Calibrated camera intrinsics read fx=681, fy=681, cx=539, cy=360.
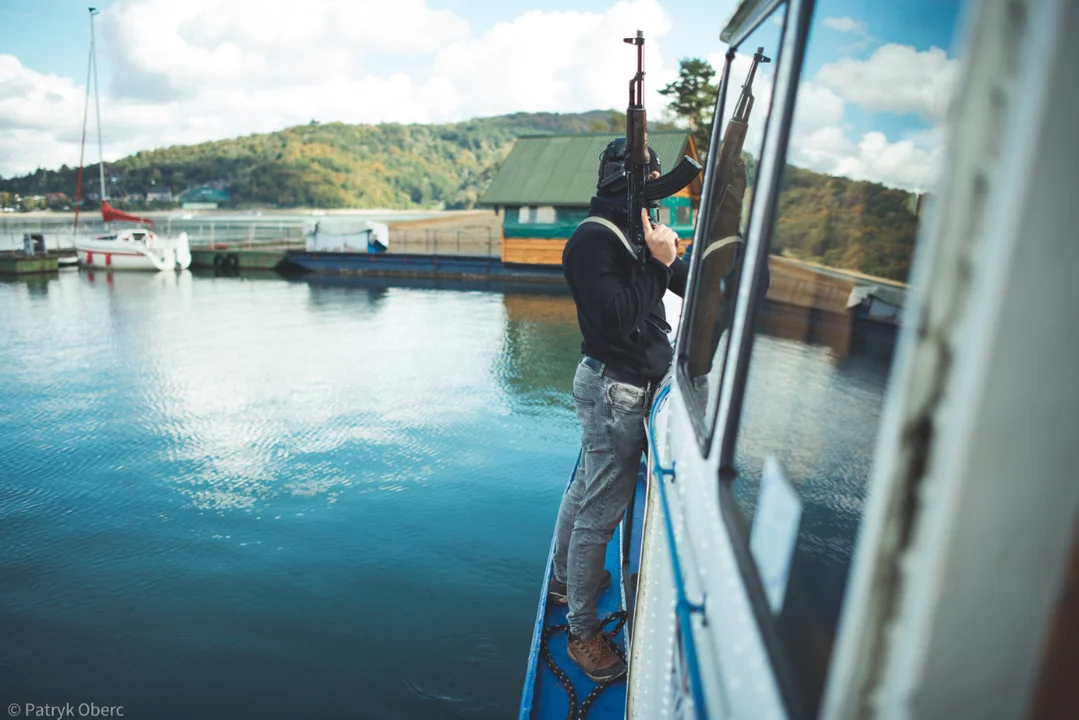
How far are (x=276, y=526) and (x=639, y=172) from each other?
3.75m

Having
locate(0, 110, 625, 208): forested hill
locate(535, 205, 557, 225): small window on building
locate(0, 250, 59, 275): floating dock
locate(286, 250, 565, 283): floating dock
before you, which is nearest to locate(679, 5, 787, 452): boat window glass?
locate(286, 250, 565, 283): floating dock

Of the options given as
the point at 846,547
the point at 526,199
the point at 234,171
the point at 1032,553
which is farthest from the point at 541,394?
the point at 234,171

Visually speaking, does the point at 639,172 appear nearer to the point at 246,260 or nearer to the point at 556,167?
the point at 556,167

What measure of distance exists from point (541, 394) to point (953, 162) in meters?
7.99

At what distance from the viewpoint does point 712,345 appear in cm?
211

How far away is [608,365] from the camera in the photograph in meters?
2.62

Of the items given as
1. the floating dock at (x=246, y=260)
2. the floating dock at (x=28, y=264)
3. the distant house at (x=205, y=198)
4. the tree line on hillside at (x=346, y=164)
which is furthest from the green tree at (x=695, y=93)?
the distant house at (x=205, y=198)

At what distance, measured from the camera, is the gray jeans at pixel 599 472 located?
2.62m

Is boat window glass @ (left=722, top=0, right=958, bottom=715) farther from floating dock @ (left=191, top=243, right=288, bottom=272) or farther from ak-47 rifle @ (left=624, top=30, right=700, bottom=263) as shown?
floating dock @ (left=191, top=243, right=288, bottom=272)

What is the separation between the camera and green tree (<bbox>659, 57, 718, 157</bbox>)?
26656mm

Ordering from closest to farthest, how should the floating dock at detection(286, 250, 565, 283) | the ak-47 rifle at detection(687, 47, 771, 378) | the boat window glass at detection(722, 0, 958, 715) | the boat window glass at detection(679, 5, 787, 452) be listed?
Answer: the boat window glass at detection(722, 0, 958, 715) < the boat window glass at detection(679, 5, 787, 452) < the ak-47 rifle at detection(687, 47, 771, 378) < the floating dock at detection(286, 250, 565, 283)

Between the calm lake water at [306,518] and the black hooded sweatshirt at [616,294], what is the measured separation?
0.93 metres

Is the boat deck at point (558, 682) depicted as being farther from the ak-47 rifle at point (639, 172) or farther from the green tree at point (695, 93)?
the green tree at point (695, 93)

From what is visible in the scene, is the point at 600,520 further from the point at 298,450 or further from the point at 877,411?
the point at 298,450
